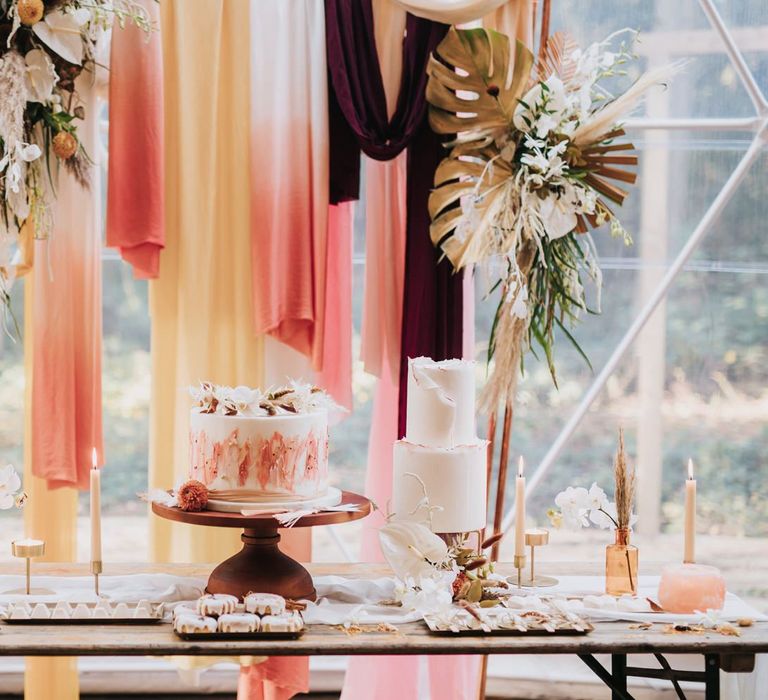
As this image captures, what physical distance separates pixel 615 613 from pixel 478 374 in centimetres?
191

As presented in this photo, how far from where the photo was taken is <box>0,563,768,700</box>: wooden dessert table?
6.61ft

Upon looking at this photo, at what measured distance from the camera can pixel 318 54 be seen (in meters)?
3.07

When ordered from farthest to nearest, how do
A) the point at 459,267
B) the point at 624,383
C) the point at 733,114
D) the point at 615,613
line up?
the point at 624,383 → the point at 733,114 → the point at 459,267 → the point at 615,613

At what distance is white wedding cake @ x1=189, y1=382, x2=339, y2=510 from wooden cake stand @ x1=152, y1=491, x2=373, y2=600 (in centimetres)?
8

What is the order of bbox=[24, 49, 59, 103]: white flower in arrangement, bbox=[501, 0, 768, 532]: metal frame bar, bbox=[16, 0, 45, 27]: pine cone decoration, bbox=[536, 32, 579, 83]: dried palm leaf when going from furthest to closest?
1. bbox=[501, 0, 768, 532]: metal frame bar
2. bbox=[536, 32, 579, 83]: dried palm leaf
3. bbox=[24, 49, 59, 103]: white flower in arrangement
4. bbox=[16, 0, 45, 27]: pine cone decoration

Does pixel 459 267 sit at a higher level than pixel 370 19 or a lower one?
lower

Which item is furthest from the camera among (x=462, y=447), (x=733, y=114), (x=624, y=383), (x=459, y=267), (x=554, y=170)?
(x=624, y=383)

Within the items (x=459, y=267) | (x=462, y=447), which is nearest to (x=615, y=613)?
(x=462, y=447)

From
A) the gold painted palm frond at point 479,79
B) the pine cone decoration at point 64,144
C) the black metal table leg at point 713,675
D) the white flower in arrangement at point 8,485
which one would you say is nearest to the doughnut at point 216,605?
the white flower in arrangement at point 8,485

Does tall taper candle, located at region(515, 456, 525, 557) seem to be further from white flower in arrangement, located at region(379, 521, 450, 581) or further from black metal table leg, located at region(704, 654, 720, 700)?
black metal table leg, located at region(704, 654, 720, 700)

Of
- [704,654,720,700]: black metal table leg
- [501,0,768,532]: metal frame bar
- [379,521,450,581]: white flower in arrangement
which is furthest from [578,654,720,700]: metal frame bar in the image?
[501,0,768,532]: metal frame bar

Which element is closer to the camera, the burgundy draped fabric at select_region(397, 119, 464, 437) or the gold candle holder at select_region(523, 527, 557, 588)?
the gold candle holder at select_region(523, 527, 557, 588)

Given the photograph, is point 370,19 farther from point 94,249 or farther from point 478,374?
point 478,374

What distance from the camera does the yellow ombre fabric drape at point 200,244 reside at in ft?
10.2
